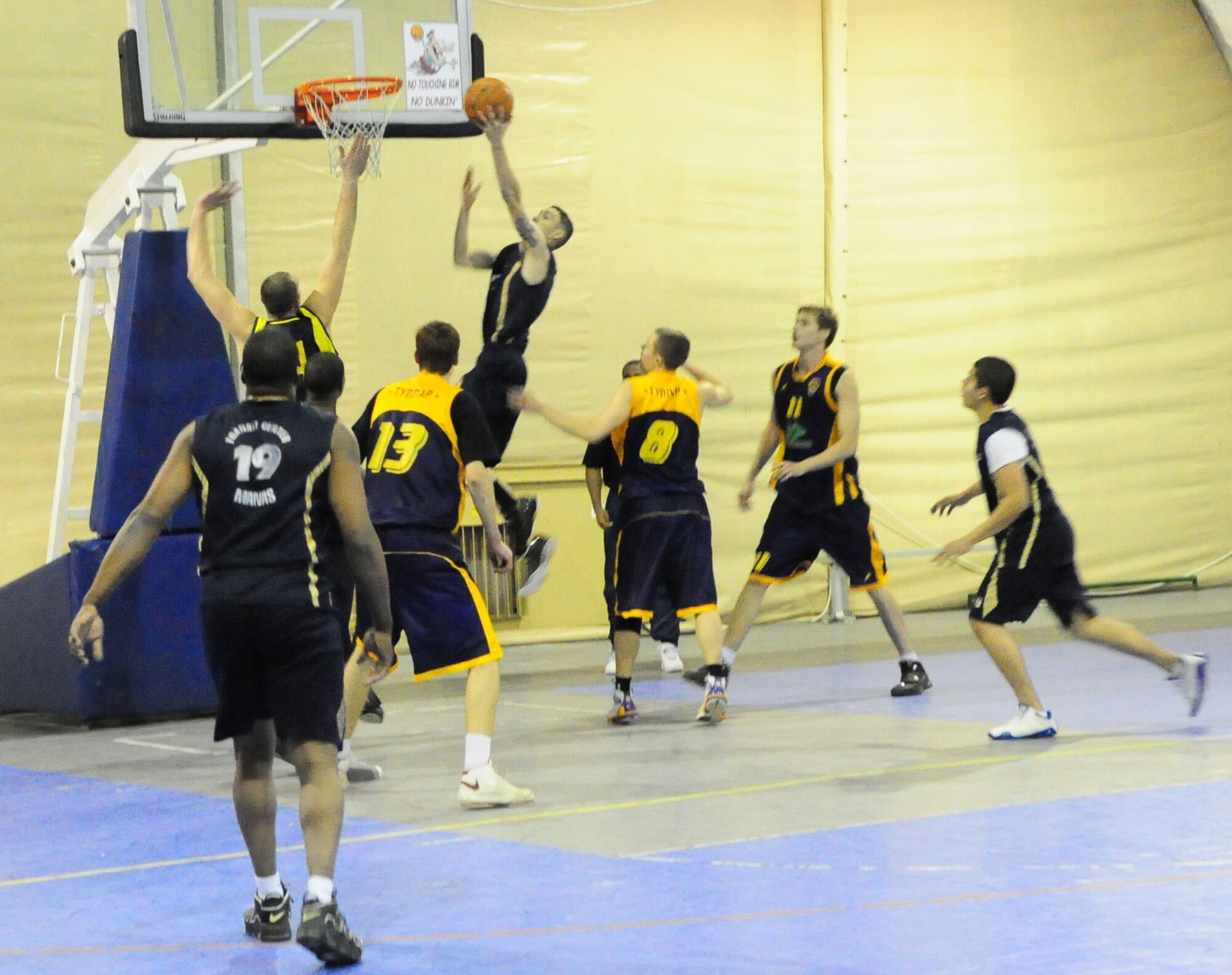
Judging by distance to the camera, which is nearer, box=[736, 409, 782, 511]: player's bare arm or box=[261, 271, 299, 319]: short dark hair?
box=[261, 271, 299, 319]: short dark hair

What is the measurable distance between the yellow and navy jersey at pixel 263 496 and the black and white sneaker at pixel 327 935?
0.88m

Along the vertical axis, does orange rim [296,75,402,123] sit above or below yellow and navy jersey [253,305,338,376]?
above

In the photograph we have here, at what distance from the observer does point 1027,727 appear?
28.4 feet

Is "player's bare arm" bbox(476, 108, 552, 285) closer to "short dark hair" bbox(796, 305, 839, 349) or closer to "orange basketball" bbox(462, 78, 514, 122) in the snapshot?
"orange basketball" bbox(462, 78, 514, 122)

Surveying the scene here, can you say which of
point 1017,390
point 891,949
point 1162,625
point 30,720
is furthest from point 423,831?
point 1017,390

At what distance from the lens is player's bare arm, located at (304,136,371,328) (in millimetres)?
8617

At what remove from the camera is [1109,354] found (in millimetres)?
16719

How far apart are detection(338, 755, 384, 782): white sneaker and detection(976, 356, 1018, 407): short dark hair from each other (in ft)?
11.4

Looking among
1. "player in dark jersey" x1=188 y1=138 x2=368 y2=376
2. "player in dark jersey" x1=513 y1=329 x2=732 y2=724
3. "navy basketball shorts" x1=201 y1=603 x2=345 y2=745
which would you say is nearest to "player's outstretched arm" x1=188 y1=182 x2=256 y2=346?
"player in dark jersey" x1=188 y1=138 x2=368 y2=376

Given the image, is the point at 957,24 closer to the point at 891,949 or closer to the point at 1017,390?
the point at 1017,390

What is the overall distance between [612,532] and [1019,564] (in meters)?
3.39

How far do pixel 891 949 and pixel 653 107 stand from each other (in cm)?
1080

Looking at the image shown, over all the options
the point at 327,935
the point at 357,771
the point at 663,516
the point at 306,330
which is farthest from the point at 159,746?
the point at 327,935

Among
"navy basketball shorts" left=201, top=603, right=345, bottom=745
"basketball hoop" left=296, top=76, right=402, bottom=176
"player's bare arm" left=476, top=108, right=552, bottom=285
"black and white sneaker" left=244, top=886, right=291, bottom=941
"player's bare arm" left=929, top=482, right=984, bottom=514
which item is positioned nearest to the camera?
"navy basketball shorts" left=201, top=603, right=345, bottom=745
